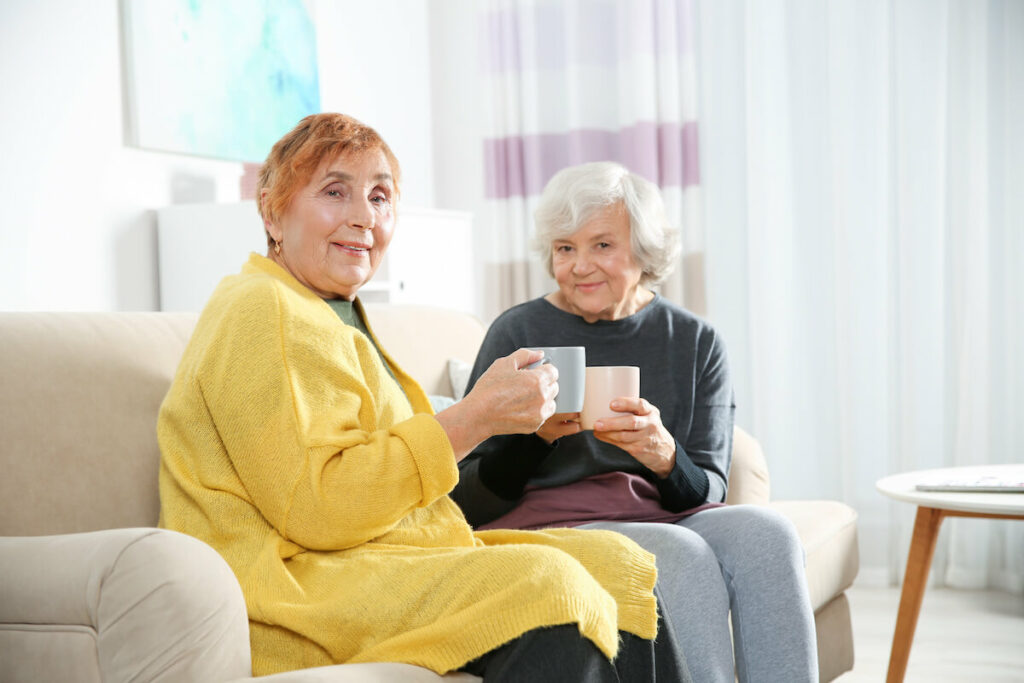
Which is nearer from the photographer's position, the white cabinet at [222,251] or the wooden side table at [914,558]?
the wooden side table at [914,558]

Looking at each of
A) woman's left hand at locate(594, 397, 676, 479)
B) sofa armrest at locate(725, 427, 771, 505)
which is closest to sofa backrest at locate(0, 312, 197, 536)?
woman's left hand at locate(594, 397, 676, 479)

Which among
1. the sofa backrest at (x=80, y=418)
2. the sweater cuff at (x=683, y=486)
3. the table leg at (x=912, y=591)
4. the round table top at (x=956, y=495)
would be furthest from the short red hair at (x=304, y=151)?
the table leg at (x=912, y=591)

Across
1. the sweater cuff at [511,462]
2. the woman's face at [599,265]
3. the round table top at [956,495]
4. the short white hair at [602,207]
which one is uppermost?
the short white hair at [602,207]

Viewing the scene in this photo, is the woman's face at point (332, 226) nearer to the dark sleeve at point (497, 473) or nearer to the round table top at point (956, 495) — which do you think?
the dark sleeve at point (497, 473)

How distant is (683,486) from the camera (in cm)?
168

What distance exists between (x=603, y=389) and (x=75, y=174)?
5.42ft

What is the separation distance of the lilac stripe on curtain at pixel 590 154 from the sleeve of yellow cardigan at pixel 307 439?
2663 mm

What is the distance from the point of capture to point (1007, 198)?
132 inches

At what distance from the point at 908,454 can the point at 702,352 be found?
1.93m

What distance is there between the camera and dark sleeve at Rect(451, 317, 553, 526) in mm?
1665

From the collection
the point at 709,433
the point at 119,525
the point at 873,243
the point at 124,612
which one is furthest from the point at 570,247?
the point at 873,243

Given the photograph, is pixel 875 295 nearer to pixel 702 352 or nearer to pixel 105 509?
pixel 702 352

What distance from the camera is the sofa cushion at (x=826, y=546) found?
6.51ft

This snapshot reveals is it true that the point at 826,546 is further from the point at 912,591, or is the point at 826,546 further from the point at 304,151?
the point at 304,151
